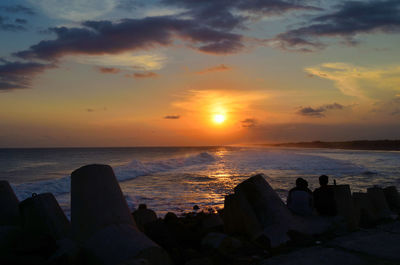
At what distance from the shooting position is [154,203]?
13570 mm

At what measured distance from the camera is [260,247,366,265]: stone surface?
3.78 meters

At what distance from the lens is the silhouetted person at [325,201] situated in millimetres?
6660

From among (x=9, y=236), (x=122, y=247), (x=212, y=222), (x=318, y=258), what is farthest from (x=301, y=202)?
(x=9, y=236)

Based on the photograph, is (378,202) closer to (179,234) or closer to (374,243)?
(374,243)

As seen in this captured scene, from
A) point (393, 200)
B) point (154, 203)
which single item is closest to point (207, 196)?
point (154, 203)

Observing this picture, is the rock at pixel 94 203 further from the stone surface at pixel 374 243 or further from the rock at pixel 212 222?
the stone surface at pixel 374 243

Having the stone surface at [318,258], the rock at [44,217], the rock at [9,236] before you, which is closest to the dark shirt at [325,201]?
the stone surface at [318,258]

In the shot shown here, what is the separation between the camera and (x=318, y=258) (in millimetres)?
3943

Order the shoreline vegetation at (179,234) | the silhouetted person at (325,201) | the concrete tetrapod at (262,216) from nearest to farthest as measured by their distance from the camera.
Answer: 1. the shoreline vegetation at (179,234)
2. the concrete tetrapod at (262,216)
3. the silhouetted person at (325,201)

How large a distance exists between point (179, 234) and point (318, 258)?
301 cm

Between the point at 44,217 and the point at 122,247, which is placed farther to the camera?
the point at 44,217

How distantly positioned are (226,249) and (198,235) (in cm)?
136

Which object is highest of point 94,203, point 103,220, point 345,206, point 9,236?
point 94,203

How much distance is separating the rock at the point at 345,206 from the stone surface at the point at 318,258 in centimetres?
255
